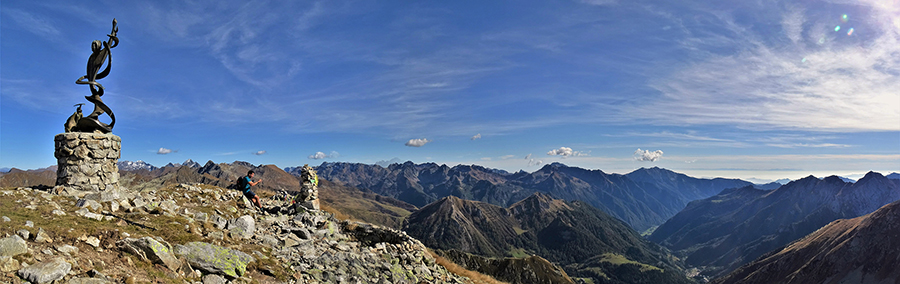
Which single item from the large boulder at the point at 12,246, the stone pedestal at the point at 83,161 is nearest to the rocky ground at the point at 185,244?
the large boulder at the point at 12,246

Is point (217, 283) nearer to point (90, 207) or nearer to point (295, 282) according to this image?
point (295, 282)

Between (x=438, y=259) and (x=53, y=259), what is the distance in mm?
21367

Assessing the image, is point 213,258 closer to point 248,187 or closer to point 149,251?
point 149,251

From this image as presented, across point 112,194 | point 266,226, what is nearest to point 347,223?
point 266,226

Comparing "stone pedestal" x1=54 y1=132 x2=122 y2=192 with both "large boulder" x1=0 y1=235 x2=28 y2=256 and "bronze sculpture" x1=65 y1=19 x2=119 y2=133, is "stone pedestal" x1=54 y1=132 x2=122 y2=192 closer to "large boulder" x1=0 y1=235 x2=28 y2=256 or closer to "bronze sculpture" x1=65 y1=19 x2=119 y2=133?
"bronze sculpture" x1=65 y1=19 x2=119 y2=133

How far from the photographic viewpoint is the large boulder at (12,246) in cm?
907

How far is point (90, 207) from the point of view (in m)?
15.8

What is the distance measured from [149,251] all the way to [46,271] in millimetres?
3117

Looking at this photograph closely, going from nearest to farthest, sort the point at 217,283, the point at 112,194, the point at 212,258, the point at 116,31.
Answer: the point at 217,283 → the point at 212,258 → the point at 112,194 → the point at 116,31

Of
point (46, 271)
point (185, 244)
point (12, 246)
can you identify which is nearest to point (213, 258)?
point (185, 244)

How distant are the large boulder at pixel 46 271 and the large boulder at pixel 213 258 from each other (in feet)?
12.1

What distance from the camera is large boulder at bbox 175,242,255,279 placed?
13078 mm

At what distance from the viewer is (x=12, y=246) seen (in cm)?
923

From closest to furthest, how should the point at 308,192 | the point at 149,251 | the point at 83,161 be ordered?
the point at 149,251 < the point at 83,161 < the point at 308,192
